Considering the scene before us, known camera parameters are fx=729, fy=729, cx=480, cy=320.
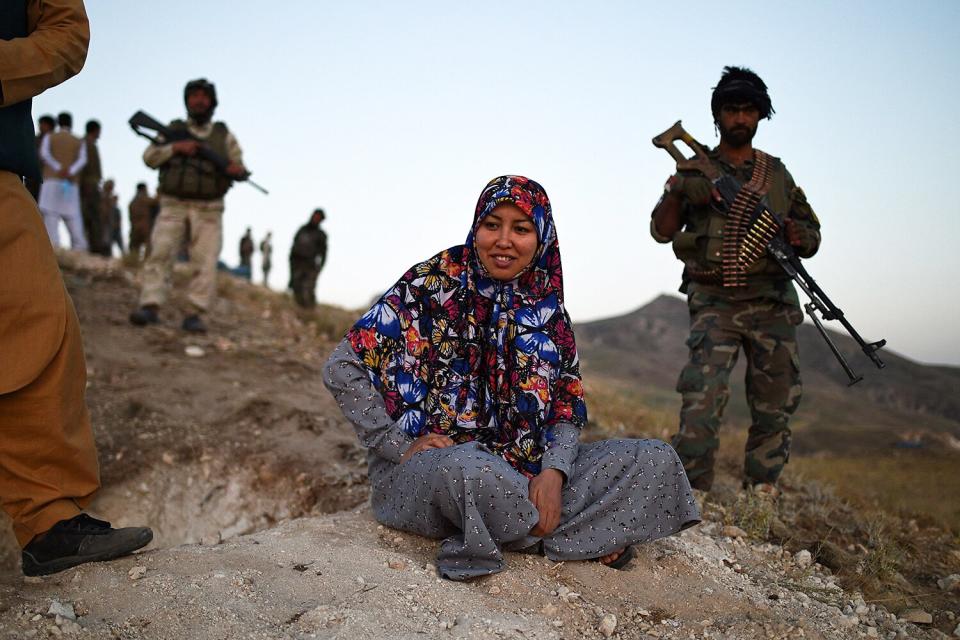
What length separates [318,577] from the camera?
224 centimetres

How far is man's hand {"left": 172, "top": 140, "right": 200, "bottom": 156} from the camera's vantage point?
5.81 meters

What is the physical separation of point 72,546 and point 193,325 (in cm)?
457

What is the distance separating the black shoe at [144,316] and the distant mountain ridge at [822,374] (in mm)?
16175

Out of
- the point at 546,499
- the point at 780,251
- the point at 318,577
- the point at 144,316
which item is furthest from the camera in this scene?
the point at 144,316

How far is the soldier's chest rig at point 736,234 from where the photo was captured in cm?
360

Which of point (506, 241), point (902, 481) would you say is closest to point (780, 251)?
point (506, 241)

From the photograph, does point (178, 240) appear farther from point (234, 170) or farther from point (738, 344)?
point (738, 344)

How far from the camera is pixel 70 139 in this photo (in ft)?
30.2

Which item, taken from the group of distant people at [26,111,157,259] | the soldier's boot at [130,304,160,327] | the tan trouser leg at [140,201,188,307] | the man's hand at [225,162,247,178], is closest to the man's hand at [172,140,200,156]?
the man's hand at [225,162,247,178]

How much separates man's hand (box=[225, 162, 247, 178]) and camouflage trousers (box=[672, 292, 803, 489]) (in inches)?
161

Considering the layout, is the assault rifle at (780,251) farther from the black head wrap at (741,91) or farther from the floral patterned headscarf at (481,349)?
the floral patterned headscarf at (481,349)

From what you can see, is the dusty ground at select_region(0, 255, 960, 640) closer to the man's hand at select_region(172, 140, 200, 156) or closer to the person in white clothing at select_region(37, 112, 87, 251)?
the man's hand at select_region(172, 140, 200, 156)

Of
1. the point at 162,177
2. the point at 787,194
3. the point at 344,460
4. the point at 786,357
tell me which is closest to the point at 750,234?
the point at 787,194

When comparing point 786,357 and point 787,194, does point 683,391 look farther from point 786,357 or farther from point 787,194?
point 787,194
